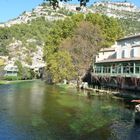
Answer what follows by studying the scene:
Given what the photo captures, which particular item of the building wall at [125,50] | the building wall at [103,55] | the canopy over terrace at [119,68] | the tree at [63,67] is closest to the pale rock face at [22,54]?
the tree at [63,67]

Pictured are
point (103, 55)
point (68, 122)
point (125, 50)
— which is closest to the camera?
point (68, 122)

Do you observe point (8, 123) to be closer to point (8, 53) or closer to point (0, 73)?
point (0, 73)

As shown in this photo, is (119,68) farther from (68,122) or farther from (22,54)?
(22,54)

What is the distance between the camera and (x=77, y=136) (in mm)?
30141

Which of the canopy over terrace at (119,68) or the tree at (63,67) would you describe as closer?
the canopy over terrace at (119,68)

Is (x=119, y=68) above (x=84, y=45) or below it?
below

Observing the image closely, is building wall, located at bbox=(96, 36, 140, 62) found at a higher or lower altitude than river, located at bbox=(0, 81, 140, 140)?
higher

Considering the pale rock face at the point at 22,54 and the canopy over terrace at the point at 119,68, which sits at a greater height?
the pale rock face at the point at 22,54

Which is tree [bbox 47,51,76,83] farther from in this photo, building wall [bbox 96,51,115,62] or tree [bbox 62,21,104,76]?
building wall [bbox 96,51,115,62]

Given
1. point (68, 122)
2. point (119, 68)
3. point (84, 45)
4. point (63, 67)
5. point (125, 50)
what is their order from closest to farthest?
point (68, 122) → point (119, 68) → point (125, 50) → point (84, 45) → point (63, 67)

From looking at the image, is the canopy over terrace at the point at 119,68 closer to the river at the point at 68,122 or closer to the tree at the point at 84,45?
the tree at the point at 84,45

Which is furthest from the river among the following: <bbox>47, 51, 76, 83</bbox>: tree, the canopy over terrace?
<bbox>47, 51, 76, 83</bbox>: tree

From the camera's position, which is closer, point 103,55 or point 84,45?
point 103,55

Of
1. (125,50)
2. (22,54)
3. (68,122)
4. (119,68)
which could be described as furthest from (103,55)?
(22,54)
